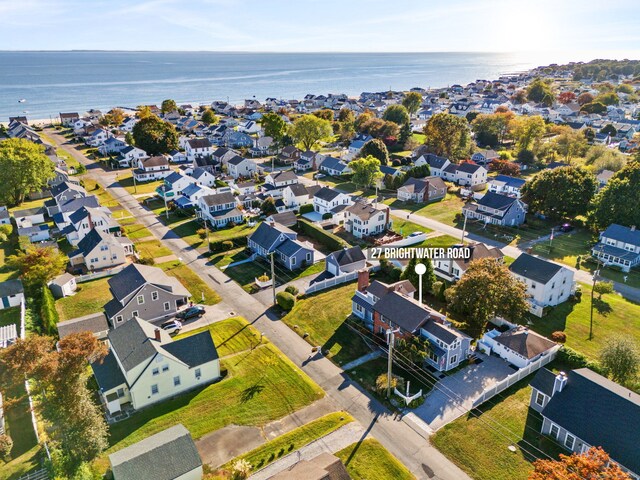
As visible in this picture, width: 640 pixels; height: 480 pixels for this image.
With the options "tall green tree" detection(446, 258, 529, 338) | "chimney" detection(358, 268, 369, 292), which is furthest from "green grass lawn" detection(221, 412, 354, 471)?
"tall green tree" detection(446, 258, 529, 338)

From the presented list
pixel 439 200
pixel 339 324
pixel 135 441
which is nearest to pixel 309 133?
pixel 439 200

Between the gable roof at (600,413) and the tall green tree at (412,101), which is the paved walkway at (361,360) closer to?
the gable roof at (600,413)

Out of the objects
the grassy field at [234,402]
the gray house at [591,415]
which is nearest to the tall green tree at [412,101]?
the grassy field at [234,402]

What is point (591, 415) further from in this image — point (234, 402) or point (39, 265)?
point (39, 265)

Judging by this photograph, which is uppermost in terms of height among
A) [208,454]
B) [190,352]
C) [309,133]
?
[309,133]

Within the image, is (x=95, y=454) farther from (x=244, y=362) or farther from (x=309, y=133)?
(x=309, y=133)

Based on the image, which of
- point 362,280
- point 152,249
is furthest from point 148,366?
point 152,249

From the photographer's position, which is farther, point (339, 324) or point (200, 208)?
point (200, 208)

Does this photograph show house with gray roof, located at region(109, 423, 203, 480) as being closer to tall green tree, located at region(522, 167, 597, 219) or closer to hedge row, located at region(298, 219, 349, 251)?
hedge row, located at region(298, 219, 349, 251)
